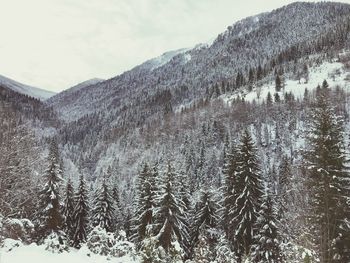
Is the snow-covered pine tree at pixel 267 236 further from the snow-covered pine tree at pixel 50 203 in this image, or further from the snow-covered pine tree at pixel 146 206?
the snow-covered pine tree at pixel 50 203

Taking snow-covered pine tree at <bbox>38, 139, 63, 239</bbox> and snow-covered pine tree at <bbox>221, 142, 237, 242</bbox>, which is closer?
snow-covered pine tree at <bbox>221, 142, 237, 242</bbox>

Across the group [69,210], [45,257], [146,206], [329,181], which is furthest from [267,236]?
[69,210]

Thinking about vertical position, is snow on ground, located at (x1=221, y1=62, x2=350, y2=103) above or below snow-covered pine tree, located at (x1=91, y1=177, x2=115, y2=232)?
above

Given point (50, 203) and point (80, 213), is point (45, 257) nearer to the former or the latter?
point (50, 203)

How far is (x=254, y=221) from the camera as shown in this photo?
3030 centimetres

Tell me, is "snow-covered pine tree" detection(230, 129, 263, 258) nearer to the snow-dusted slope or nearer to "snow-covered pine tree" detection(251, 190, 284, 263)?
"snow-covered pine tree" detection(251, 190, 284, 263)

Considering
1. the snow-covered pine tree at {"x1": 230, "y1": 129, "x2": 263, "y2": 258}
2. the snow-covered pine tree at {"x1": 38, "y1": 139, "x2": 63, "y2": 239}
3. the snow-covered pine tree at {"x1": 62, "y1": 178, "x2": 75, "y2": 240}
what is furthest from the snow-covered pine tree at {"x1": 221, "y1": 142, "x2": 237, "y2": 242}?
the snow-covered pine tree at {"x1": 62, "y1": 178, "x2": 75, "y2": 240}

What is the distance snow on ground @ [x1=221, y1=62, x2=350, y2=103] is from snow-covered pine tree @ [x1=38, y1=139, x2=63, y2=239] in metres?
149

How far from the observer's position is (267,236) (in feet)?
88.5

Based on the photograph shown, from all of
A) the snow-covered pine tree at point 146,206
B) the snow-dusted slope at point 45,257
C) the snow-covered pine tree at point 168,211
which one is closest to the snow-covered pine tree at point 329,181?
the snow-dusted slope at point 45,257

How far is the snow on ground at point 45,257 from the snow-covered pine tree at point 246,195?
62.9ft

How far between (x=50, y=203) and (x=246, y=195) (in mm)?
17896

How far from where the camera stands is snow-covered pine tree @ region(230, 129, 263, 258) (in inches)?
1182

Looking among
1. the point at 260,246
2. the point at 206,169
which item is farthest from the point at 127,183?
the point at 260,246
